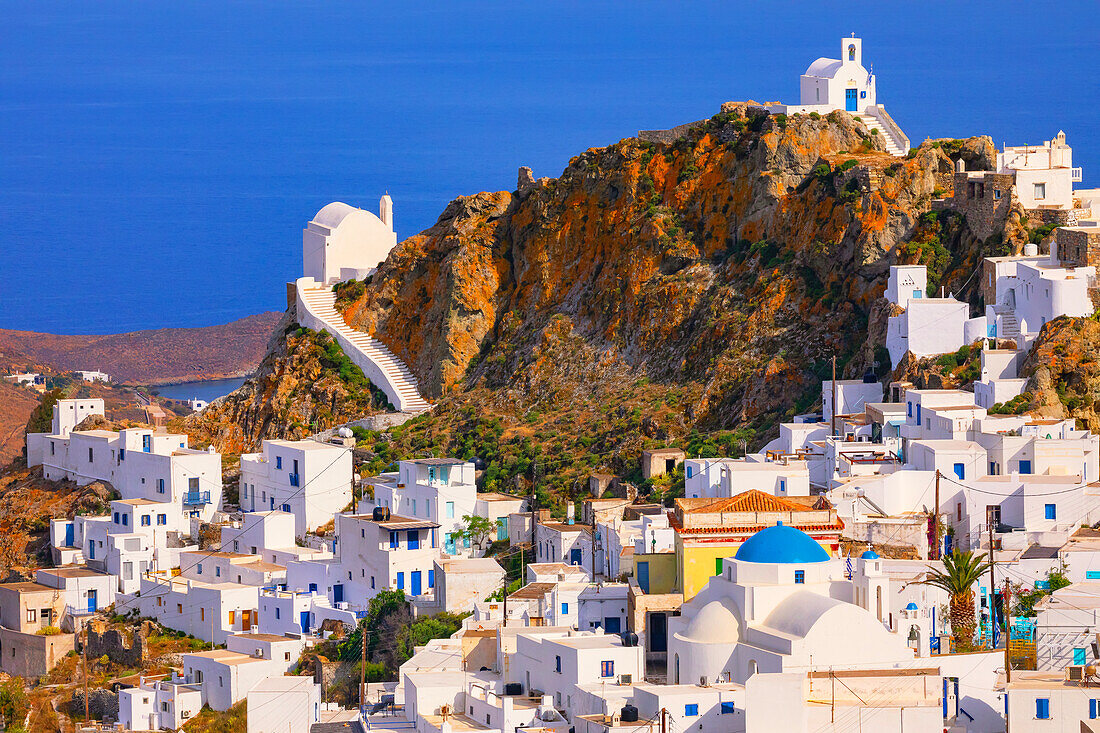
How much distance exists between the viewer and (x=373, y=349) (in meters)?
82.4

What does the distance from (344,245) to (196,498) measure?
22031 millimetres

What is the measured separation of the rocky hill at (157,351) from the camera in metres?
175

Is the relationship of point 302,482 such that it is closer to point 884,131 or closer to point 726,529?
point 726,529

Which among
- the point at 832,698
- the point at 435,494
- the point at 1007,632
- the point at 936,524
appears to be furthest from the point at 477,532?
the point at 832,698

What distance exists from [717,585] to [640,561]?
5154 mm

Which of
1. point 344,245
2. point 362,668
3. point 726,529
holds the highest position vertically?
point 344,245

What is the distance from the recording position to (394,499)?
6247 cm

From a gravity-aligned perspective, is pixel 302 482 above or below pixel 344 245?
below

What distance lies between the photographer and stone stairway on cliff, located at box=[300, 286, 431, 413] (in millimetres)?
79125

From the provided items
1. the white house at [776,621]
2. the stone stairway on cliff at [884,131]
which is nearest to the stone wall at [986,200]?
the stone stairway on cliff at [884,131]

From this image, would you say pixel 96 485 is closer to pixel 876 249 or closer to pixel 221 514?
pixel 221 514

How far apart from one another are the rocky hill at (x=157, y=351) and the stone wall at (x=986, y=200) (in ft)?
373

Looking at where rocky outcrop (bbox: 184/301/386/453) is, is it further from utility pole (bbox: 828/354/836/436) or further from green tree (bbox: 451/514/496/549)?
utility pole (bbox: 828/354/836/436)

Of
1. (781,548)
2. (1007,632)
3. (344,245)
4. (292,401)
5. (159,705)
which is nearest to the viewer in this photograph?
(1007,632)
